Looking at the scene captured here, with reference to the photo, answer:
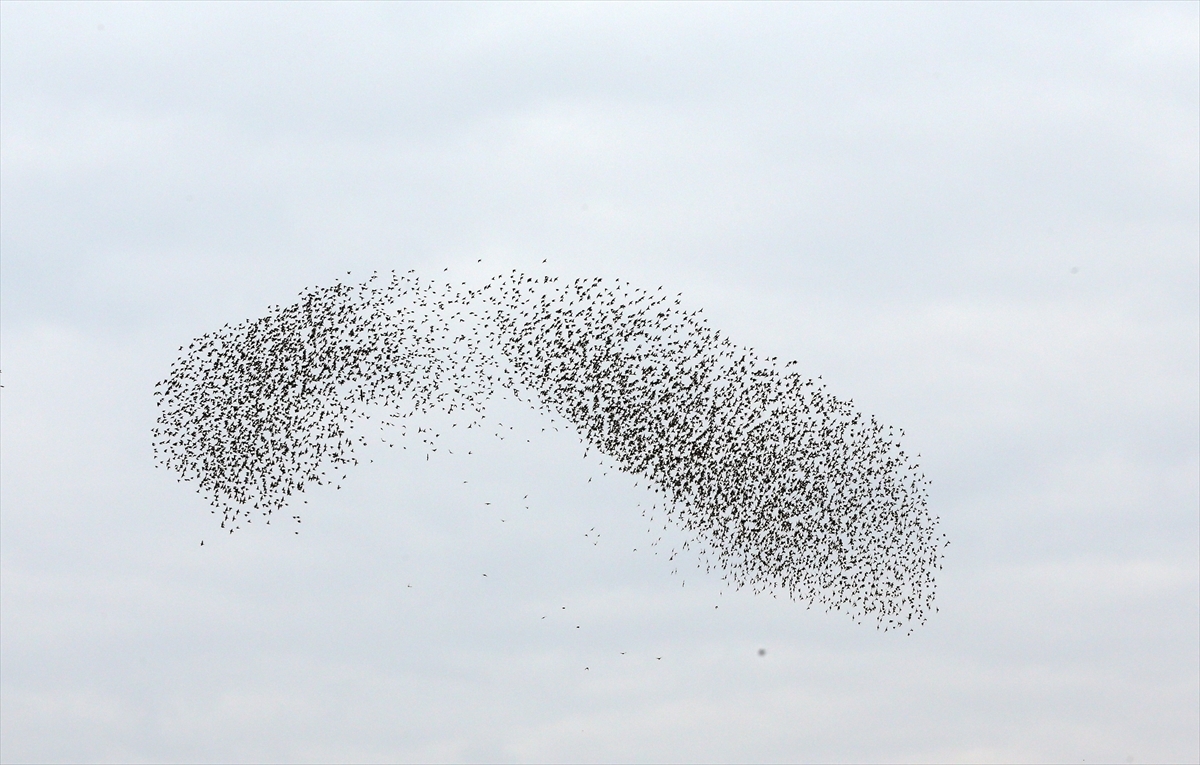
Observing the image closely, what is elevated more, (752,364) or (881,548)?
(752,364)

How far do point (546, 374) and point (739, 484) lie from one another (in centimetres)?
871

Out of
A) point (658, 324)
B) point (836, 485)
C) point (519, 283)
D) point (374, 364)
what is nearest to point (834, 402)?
point (836, 485)

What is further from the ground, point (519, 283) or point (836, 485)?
point (519, 283)

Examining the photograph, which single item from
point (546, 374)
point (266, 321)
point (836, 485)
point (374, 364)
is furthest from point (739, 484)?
point (266, 321)

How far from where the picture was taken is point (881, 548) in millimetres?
73250

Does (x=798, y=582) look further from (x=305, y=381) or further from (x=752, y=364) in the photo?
(x=305, y=381)

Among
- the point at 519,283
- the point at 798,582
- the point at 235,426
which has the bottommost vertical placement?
the point at 798,582

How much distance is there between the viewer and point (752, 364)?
238 feet

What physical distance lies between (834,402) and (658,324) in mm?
7879

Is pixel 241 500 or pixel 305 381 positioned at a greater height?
pixel 305 381

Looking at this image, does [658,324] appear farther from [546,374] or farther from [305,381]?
[305,381]

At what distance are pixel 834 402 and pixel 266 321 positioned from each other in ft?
74.3

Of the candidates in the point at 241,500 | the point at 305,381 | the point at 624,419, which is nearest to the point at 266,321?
the point at 305,381

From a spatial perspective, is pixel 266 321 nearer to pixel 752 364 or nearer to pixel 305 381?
pixel 305 381
